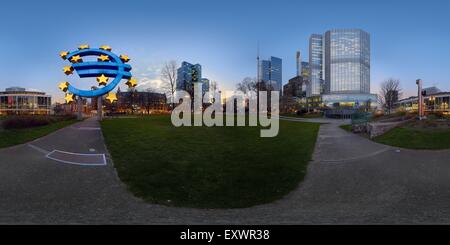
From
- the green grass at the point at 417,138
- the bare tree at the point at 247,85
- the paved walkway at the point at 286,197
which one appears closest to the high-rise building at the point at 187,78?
the bare tree at the point at 247,85

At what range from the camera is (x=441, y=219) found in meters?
6.70

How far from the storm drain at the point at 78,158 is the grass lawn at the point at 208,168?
672 mm

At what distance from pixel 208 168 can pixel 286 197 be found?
12.5 ft

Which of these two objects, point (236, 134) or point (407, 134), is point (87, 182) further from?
point (407, 134)

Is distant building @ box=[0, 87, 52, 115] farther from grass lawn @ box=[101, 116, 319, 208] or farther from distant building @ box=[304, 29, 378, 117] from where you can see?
distant building @ box=[304, 29, 378, 117]

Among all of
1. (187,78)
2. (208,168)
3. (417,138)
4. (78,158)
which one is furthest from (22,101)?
(417,138)

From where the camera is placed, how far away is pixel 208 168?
1172 cm

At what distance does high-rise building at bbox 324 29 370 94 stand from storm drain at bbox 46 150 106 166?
18289cm

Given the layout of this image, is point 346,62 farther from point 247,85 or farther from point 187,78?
point 187,78

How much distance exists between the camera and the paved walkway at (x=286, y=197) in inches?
274

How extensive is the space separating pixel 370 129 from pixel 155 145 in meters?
15.8

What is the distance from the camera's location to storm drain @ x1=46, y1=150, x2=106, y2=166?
39.8 feet

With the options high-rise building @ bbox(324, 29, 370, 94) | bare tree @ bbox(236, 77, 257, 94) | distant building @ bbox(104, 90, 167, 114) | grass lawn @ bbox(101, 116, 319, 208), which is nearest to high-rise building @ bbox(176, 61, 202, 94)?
bare tree @ bbox(236, 77, 257, 94)

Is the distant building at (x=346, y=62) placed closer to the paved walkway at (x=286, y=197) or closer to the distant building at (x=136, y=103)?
the distant building at (x=136, y=103)
